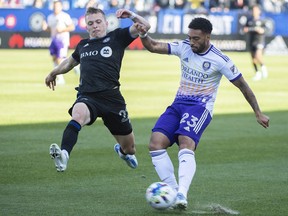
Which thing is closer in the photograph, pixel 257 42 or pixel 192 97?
pixel 192 97

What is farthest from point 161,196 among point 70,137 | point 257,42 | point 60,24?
point 257,42

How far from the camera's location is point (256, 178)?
11414 millimetres

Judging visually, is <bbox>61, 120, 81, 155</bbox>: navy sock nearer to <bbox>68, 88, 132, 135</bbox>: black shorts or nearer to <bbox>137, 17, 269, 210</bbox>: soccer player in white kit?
<bbox>68, 88, 132, 135</bbox>: black shorts

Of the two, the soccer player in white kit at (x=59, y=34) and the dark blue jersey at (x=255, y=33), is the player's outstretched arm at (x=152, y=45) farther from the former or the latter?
the dark blue jersey at (x=255, y=33)

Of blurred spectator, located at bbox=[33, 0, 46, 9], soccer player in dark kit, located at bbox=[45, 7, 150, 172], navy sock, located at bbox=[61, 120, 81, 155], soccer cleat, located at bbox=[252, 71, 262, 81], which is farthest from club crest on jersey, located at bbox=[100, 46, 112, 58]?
blurred spectator, located at bbox=[33, 0, 46, 9]

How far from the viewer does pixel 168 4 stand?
48312 mm

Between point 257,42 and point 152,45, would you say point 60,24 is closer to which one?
point 257,42

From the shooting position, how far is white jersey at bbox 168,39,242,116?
9758 mm

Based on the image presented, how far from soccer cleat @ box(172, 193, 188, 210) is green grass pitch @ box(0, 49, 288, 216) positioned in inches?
3.0

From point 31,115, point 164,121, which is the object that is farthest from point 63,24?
point 164,121

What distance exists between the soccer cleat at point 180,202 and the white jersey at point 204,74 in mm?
1299

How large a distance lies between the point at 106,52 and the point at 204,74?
1684 mm

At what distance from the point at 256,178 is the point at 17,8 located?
35.1 m

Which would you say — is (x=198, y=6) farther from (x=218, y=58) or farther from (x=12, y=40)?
(x=218, y=58)
